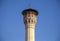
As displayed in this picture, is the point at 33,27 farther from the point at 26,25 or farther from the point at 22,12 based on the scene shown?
the point at 22,12

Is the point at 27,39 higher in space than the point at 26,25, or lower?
lower

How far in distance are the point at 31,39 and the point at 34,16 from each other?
3.77 meters

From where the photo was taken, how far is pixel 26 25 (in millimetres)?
22609

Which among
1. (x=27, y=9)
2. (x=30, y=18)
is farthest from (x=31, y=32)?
(x=27, y=9)

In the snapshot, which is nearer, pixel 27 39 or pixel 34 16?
pixel 27 39

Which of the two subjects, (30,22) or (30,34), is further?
(30,22)

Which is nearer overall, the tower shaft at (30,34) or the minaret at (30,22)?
the tower shaft at (30,34)

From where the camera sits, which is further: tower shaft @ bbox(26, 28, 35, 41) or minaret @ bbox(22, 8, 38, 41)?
minaret @ bbox(22, 8, 38, 41)

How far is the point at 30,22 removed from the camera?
22.6m

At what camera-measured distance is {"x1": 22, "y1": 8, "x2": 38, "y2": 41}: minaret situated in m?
22.0

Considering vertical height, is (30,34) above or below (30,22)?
below

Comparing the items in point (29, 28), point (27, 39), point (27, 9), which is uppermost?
point (27, 9)

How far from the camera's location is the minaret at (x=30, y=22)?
22.0 meters

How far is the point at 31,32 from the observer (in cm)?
2208
